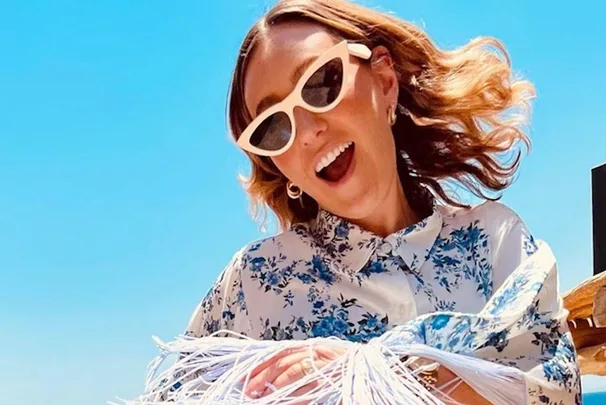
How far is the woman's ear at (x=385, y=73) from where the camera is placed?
3.88 feet

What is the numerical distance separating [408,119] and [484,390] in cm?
55

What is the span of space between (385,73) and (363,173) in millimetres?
195

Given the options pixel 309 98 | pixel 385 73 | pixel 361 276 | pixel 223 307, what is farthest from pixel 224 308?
pixel 385 73

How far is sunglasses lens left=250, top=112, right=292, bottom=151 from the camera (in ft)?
3.51

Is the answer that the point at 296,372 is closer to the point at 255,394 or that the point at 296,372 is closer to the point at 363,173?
the point at 255,394

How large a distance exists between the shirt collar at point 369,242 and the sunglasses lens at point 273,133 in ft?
0.40

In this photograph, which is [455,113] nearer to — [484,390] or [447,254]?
[447,254]

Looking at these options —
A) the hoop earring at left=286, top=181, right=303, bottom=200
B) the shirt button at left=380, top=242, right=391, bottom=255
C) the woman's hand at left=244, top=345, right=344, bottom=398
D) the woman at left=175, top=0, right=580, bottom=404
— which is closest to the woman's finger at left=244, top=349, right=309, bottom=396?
the woman's hand at left=244, top=345, right=344, bottom=398

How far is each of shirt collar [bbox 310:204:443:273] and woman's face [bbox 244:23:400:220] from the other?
0.02m

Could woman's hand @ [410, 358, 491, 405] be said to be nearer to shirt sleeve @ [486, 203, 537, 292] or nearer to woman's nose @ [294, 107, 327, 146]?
shirt sleeve @ [486, 203, 537, 292]

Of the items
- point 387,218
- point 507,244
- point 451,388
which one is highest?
point 387,218

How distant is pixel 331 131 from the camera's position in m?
1.06

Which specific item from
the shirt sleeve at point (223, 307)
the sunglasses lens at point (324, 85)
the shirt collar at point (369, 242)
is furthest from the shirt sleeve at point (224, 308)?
the sunglasses lens at point (324, 85)

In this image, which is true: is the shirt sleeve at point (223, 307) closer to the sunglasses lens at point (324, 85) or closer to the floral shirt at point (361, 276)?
the floral shirt at point (361, 276)
